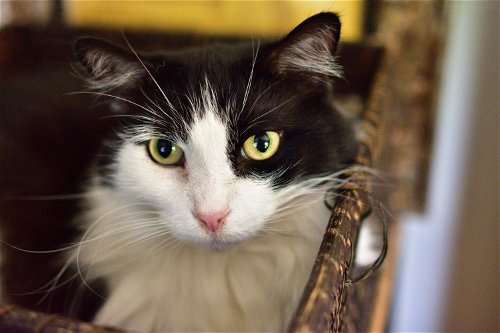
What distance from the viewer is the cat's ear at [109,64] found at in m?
0.73

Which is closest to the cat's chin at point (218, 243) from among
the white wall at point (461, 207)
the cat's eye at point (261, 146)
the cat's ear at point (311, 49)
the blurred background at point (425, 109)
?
the cat's eye at point (261, 146)

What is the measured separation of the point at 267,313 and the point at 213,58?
435 mm

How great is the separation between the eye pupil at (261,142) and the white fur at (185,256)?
0.05m

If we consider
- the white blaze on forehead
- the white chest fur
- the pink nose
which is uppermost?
the white blaze on forehead

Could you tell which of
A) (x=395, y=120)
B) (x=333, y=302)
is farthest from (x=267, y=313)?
(x=395, y=120)

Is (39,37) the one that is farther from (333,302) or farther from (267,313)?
(333,302)

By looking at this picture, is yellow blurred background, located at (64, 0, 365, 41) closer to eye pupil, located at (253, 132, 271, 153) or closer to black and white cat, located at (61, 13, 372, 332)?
black and white cat, located at (61, 13, 372, 332)

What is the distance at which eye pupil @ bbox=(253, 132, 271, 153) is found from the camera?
2.44 ft

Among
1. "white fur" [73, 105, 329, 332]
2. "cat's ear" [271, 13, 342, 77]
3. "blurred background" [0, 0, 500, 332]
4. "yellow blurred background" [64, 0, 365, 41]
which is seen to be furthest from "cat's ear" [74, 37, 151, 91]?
"yellow blurred background" [64, 0, 365, 41]

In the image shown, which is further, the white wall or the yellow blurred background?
the yellow blurred background

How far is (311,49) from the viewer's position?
2.38ft

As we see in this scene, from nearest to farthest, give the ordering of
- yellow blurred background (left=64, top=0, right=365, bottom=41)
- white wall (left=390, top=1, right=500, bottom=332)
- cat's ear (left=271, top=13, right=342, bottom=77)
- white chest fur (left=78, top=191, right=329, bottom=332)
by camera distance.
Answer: cat's ear (left=271, top=13, right=342, bottom=77) < white chest fur (left=78, top=191, right=329, bottom=332) < white wall (left=390, top=1, right=500, bottom=332) < yellow blurred background (left=64, top=0, right=365, bottom=41)

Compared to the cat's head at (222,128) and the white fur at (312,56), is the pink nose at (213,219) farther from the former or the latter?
the white fur at (312,56)

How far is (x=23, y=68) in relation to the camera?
142cm
